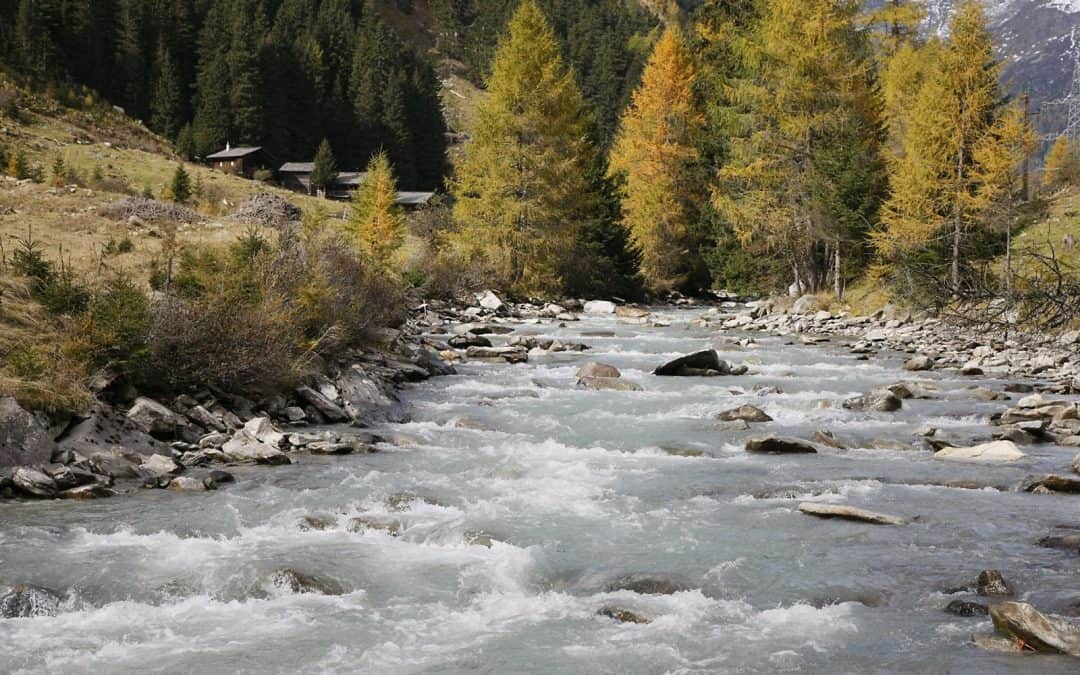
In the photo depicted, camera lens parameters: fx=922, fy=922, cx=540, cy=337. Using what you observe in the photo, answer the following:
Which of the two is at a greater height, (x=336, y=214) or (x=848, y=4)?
(x=848, y=4)

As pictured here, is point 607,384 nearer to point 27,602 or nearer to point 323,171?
point 27,602

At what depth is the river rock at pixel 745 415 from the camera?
15.3 m

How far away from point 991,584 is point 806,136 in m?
26.0

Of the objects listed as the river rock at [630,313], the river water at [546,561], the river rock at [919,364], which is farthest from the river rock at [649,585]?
the river rock at [630,313]

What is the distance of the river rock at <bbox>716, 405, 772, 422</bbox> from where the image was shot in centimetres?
1533

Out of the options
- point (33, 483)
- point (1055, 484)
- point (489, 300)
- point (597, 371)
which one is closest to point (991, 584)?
point (1055, 484)

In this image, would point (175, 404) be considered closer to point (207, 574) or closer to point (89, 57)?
point (207, 574)

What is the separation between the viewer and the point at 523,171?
3491 cm

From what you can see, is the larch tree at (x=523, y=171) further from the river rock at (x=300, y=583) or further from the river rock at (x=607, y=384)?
the river rock at (x=300, y=583)

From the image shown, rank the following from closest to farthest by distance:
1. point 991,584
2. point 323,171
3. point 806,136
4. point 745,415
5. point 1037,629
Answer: point 1037,629 → point 991,584 → point 745,415 → point 806,136 → point 323,171

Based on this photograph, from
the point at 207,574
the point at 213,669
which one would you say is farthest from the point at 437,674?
the point at 207,574

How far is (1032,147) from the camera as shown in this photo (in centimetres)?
2553

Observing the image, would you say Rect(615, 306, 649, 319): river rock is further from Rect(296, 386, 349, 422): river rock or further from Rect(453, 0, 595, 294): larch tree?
Rect(296, 386, 349, 422): river rock

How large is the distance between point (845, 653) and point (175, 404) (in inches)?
386
